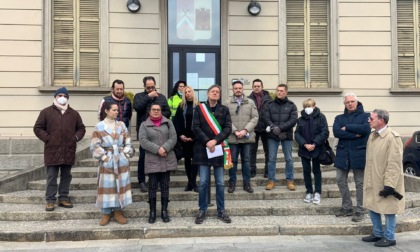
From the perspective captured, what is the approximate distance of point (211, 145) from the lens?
18.5ft

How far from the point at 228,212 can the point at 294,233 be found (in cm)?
111

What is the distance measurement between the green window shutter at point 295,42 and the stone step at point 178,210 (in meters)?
4.86

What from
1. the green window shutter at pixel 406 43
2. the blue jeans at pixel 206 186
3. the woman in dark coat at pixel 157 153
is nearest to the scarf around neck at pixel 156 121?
the woman in dark coat at pixel 157 153

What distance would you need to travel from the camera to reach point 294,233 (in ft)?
18.4

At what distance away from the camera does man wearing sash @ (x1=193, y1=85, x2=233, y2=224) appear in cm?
575

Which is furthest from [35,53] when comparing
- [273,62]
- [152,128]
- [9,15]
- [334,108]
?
[334,108]

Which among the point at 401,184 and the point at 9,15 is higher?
the point at 9,15

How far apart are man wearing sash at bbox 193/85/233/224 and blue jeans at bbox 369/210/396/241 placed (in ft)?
6.83

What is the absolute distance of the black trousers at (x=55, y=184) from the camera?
615 centimetres

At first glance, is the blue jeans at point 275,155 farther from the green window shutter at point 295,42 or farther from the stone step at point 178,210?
the green window shutter at point 295,42

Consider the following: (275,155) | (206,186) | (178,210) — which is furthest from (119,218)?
(275,155)

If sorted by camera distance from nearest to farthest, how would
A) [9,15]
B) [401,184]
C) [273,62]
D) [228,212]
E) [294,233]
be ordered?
[401,184]
[294,233]
[228,212]
[9,15]
[273,62]

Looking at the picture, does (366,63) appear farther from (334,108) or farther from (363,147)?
(363,147)

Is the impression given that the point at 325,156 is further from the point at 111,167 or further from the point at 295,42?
the point at 295,42
